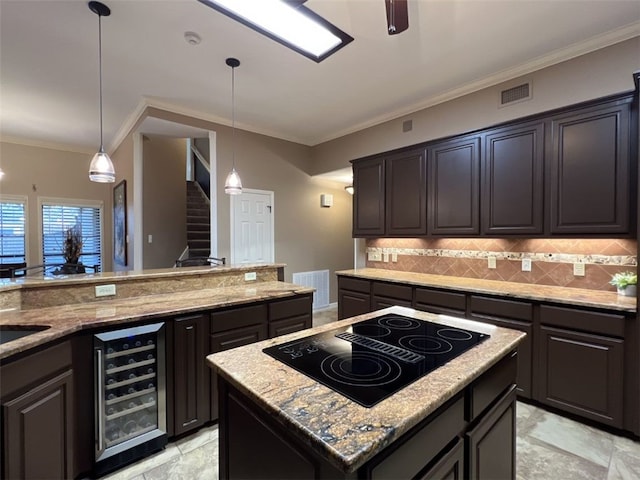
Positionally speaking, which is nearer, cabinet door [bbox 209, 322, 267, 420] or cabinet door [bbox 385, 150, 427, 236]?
cabinet door [bbox 209, 322, 267, 420]

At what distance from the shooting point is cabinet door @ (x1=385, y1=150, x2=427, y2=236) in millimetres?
3482

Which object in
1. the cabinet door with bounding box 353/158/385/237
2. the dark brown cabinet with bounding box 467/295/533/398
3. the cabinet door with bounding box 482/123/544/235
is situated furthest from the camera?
the cabinet door with bounding box 353/158/385/237

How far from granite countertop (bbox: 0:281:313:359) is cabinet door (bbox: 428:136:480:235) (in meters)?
1.76

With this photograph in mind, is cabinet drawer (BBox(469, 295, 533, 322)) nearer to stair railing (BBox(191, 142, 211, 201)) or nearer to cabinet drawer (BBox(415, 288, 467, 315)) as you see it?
cabinet drawer (BBox(415, 288, 467, 315))

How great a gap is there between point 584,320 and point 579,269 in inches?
27.3

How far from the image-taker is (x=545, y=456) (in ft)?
6.30

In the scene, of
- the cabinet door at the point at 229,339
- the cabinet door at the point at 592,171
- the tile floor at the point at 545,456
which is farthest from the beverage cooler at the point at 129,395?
the cabinet door at the point at 592,171

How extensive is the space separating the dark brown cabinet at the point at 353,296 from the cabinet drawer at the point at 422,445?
2618 mm

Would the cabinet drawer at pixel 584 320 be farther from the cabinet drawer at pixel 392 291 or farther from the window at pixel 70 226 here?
the window at pixel 70 226

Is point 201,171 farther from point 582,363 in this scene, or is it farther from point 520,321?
point 582,363

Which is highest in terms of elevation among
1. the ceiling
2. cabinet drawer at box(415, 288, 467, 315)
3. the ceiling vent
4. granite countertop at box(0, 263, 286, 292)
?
the ceiling

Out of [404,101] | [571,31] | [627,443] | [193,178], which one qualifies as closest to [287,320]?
[627,443]

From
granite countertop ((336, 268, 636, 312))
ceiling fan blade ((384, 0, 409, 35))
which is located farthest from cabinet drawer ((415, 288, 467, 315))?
ceiling fan blade ((384, 0, 409, 35))

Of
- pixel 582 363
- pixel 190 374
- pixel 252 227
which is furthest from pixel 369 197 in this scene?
pixel 190 374
